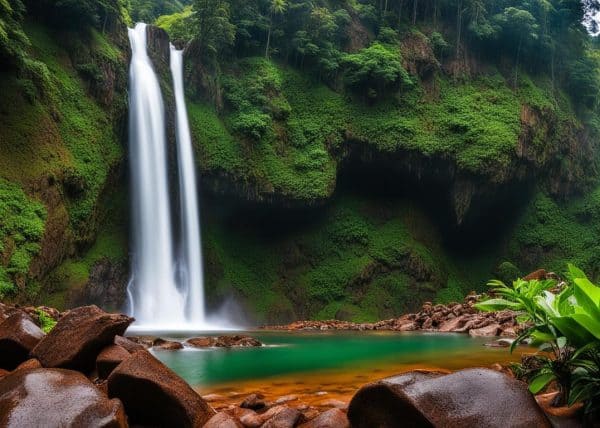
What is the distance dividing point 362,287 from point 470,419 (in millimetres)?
26975

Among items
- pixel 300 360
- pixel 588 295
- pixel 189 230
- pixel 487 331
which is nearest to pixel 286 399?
pixel 588 295

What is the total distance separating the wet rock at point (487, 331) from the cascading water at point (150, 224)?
524 inches

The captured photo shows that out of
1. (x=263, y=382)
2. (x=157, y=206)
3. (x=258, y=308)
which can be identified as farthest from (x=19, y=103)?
(x=263, y=382)

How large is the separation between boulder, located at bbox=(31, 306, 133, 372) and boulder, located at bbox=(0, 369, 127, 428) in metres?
1.27

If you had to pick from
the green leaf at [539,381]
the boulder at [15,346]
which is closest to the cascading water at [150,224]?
the boulder at [15,346]

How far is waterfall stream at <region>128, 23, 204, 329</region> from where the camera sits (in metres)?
23.5

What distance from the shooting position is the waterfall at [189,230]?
24.9 metres

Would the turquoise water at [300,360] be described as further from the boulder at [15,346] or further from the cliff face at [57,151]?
the cliff face at [57,151]

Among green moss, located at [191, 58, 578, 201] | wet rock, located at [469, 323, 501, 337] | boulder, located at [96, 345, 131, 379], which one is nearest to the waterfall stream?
green moss, located at [191, 58, 578, 201]

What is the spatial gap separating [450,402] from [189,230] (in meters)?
23.3

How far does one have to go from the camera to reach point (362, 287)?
97.9ft

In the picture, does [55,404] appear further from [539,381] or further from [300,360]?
[300,360]

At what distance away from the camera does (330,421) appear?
3.80 meters

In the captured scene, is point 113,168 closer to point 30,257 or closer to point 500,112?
point 30,257
